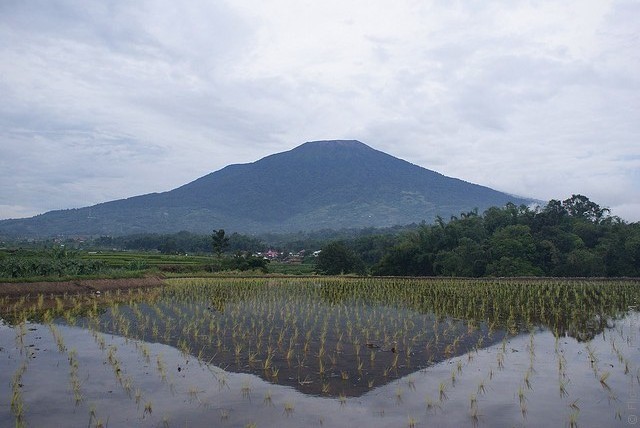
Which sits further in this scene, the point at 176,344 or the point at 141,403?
the point at 176,344

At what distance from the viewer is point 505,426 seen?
710 centimetres

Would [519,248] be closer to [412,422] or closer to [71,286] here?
[71,286]

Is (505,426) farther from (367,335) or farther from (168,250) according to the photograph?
(168,250)

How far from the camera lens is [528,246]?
3791 cm

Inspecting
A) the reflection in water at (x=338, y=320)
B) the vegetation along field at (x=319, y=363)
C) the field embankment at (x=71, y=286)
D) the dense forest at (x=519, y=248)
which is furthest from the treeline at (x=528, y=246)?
the field embankment at (x=71, y=286)

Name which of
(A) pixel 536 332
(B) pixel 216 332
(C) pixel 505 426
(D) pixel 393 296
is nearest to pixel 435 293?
(D) pixel 393 296

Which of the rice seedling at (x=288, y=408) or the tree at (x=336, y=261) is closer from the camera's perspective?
the rice seedling at (x=288, y=408)

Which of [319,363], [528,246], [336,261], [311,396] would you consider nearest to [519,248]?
[528,246]

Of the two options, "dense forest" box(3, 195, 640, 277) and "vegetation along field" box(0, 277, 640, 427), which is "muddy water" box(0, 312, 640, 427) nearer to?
"vegetation along field" box(0, 277, 640, 427)

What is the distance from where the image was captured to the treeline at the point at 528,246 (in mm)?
35719

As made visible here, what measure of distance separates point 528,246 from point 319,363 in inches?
1239

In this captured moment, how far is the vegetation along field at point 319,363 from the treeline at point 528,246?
55.0ft

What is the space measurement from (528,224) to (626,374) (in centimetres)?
3742

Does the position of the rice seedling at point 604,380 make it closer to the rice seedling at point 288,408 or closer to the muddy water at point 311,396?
the muddy water at point 311,396
